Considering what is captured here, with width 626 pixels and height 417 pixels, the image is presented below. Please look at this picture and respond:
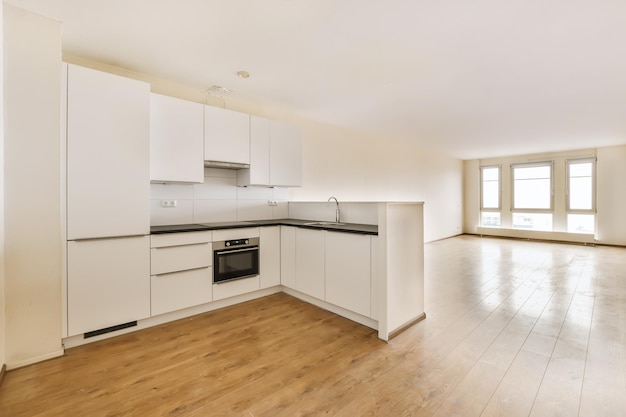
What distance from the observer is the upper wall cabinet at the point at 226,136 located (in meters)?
3.24

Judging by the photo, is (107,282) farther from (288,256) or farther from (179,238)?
(288,256)

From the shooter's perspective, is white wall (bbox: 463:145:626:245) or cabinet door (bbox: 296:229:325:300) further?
white wall (bbox: 463:145:626:245)

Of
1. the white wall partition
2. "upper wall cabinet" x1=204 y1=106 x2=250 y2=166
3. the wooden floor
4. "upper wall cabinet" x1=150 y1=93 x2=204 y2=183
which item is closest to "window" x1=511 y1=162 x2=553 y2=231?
the wooden floor

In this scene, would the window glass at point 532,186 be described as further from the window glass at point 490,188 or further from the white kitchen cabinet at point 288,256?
the white kitchen cabinet at point 288,256

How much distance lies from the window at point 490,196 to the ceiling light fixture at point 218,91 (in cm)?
901

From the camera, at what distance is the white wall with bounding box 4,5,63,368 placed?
204cm

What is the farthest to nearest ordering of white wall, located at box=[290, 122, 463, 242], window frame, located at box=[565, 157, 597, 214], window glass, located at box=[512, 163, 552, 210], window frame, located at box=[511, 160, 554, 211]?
window glass, located at box=[512, 163, 552, 210] → window frame, located at box=[511, 160, 554, 211] → window frame, located at box=[565, 157, 597, 214] → white wall, located at box=[290, 122, 463, 242]

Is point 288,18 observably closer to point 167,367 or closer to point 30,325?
point 167,367

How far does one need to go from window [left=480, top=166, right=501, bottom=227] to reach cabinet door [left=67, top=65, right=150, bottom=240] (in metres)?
10.0

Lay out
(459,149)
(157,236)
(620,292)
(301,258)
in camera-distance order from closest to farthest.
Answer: (157,236), (301,258), (620,292), (459,149)

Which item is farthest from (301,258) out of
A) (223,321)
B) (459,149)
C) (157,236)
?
(459,149)

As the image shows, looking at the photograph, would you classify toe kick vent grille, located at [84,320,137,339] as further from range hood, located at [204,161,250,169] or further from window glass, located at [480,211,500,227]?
window glass, located at [480,211,500,227]

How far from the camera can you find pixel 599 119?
16.1 feet

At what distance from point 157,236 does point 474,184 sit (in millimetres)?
9942
